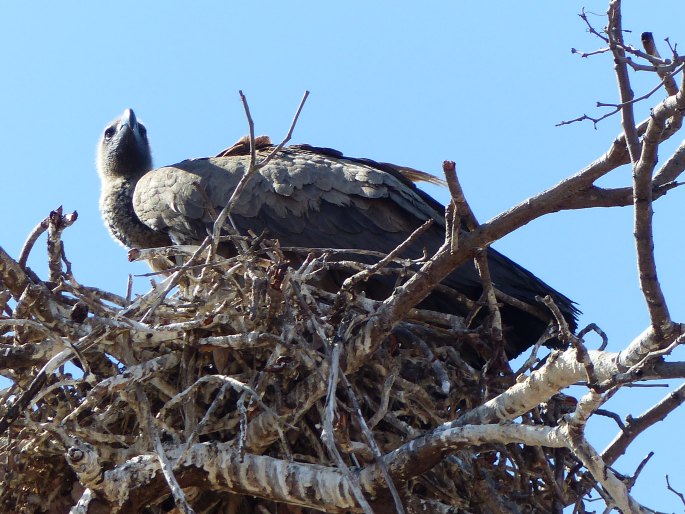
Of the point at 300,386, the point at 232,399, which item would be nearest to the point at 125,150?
the point at 232,399

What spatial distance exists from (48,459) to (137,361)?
693 mm

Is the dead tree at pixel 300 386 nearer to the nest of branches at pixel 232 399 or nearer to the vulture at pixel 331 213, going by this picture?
the nest of branches at pixel 232 399

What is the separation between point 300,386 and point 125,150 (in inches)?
185

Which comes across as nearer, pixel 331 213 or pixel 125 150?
pixel 331 213

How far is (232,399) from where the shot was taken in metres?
5.87

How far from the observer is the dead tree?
14.3ft

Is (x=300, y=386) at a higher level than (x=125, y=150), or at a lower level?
lower

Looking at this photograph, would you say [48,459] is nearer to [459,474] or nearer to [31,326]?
[31,326]

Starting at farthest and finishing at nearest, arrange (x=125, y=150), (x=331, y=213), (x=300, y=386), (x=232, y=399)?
1. (x=125, y=150)
2. (x=331, y=213)
3. (x=232, y=399)
4. (x=300, y=386)

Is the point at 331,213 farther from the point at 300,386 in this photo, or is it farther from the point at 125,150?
the point at 125,150

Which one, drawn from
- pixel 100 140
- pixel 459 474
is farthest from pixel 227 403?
pixel 100 140

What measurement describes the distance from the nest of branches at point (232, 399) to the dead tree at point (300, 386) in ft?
0.04

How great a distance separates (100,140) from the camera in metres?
10.3

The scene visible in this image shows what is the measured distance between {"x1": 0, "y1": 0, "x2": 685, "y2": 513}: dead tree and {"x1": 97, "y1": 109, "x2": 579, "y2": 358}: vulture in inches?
27.9
